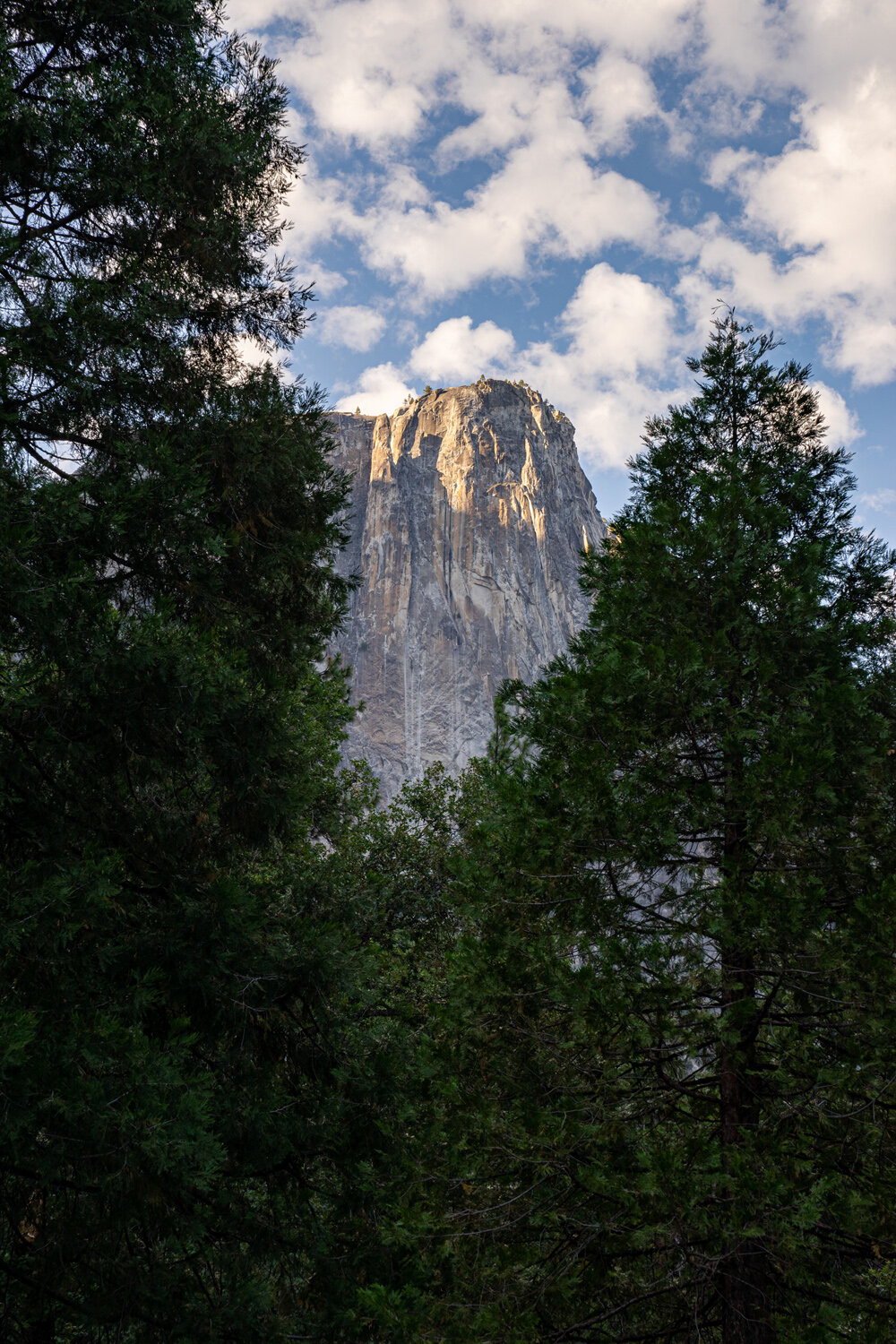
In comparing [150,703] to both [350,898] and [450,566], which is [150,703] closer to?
[350,898]

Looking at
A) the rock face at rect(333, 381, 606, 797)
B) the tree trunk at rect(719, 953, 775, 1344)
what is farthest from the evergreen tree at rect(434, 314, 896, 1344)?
the rock face at rect(333, 381, 606, 797)

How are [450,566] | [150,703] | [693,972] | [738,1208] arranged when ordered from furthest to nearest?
1. [450,566]
2. [150,703]
3. [693,972]
4. [738,1208]

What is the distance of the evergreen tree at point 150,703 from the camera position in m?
→ 3.68

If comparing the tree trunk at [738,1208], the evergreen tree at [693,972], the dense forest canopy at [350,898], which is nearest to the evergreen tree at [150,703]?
the dense forest canopy at [350,898]

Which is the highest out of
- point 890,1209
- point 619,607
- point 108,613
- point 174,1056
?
point 619,607

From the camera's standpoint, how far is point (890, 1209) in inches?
130

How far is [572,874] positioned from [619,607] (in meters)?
1.68

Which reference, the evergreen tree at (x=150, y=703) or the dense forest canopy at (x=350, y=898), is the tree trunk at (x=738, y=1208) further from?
the evergreen tree at (x=150, y=703)

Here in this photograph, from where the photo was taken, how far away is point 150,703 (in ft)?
14.8

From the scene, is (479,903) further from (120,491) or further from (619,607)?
(120,491)

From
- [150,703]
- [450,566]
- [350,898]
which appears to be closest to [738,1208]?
[350,898]

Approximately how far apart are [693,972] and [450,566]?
83257 millimetres

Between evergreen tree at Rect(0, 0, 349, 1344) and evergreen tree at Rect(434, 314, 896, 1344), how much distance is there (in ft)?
4.37

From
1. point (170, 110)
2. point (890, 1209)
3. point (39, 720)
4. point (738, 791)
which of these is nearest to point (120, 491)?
point (39, 720)
